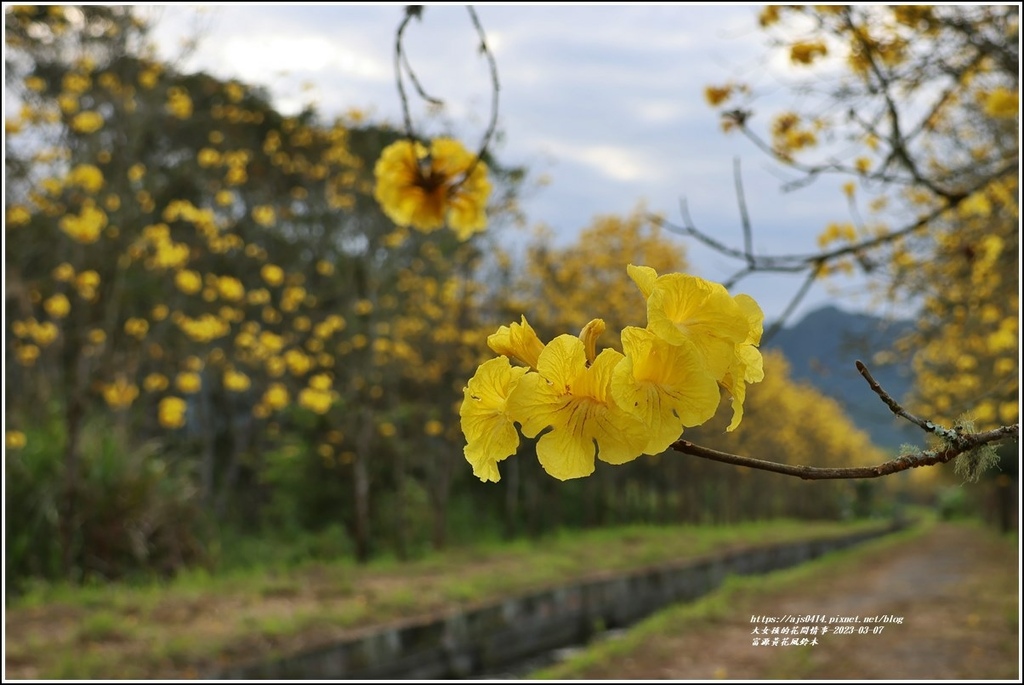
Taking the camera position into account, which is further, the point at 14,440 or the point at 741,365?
the point at 14,440

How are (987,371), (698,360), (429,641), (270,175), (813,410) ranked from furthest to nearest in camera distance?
(813,410) < (270,175) < (987,371) < (429,641) < (698,360)

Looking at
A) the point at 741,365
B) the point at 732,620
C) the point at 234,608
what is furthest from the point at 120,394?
the point at 741,365

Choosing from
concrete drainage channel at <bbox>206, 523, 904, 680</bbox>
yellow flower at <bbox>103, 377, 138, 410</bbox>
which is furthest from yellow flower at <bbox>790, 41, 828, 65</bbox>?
yellow flower at <bbox>103, 377, 138, 410</bbox>

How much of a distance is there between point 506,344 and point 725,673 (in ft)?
15.1

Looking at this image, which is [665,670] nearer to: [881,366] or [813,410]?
[881,366]

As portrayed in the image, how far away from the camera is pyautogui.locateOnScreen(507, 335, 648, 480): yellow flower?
2.43 feet

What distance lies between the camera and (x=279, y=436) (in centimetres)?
1139

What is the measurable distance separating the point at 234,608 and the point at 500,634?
5.57 feet

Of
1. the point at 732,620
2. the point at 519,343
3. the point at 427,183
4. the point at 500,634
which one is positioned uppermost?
the point at 427,183

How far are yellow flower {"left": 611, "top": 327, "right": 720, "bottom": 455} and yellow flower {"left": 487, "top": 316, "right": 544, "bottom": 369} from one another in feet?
0.33

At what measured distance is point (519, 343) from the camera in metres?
0.80

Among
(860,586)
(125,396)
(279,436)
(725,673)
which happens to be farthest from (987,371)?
(279,436)

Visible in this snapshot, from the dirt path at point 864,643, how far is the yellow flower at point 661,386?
7.03 feet

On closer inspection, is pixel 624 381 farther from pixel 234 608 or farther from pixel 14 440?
pixel 14 440
